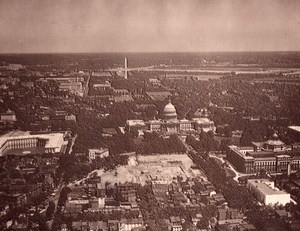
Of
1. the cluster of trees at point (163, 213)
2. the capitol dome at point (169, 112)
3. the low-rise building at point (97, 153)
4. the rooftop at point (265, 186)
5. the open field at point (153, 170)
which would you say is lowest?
the cluster of trees at point (163, 213)

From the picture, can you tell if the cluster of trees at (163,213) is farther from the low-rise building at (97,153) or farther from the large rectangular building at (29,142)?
the large rectangular building at (29,142)

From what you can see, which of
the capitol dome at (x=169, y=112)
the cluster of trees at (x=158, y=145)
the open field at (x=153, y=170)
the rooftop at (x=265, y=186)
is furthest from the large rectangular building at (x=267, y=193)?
the capitol dome at (x=169, y=112)

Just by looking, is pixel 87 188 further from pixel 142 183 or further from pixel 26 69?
pixel 26 69

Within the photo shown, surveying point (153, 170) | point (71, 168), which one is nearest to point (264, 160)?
point (153, 170)

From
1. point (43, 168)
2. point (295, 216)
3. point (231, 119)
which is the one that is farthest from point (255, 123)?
point (43, 168)

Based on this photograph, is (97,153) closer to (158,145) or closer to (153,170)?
(153,170)

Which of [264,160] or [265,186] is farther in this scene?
[264,160]

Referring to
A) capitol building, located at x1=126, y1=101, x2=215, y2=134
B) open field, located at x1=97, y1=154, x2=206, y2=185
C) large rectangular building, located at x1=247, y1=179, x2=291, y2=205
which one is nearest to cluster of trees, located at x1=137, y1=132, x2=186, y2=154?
open field, located at x1=97, y1=154, x2=206, y2=185
